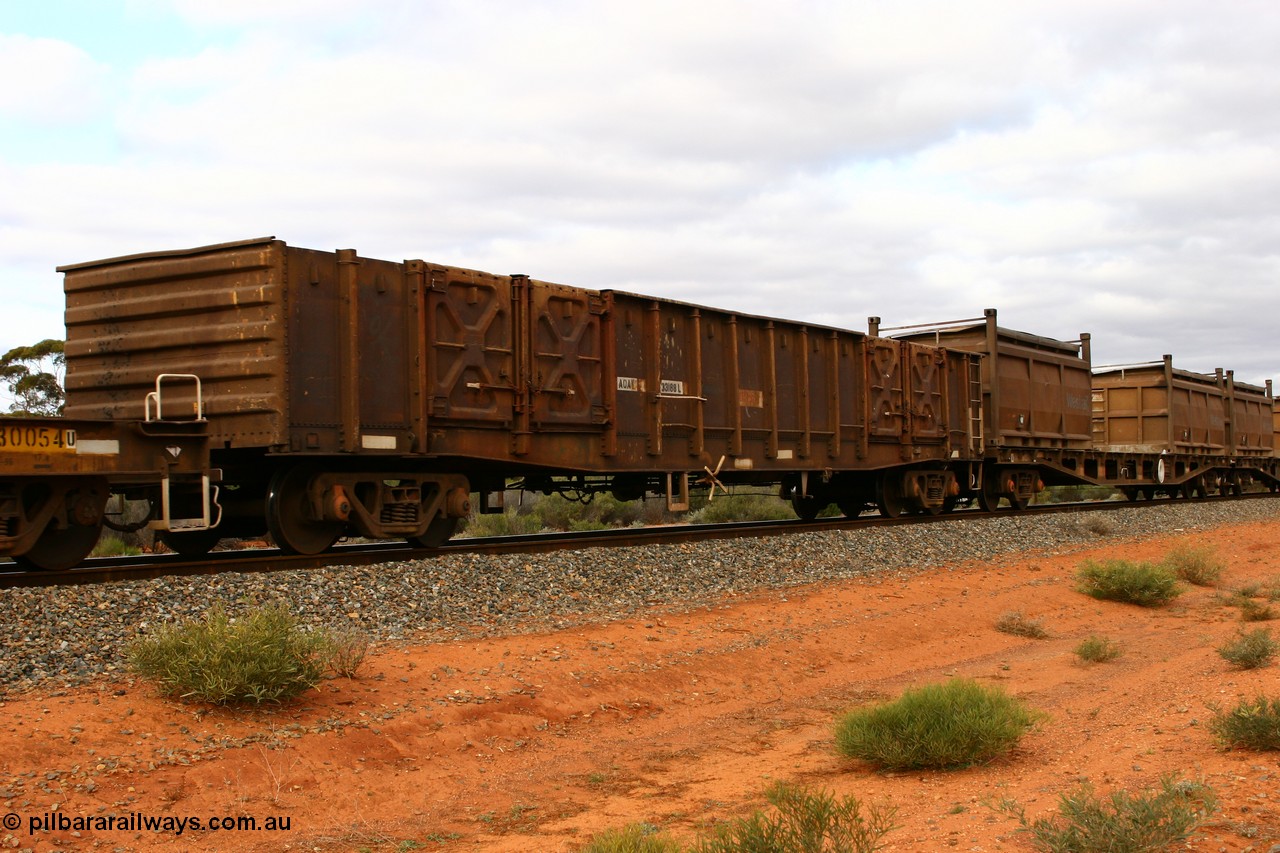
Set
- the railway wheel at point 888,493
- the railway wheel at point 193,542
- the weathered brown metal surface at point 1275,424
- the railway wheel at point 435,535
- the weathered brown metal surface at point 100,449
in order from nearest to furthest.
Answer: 1. the weathered brown metal surface at point 100,449
2. the railway wheel at point 193,542
3. the railway wheel at point 435,535
4. the railway wheel at point 888,493
5. the weathered brown metal surface at point 1275,424

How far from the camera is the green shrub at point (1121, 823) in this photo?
14.2ft

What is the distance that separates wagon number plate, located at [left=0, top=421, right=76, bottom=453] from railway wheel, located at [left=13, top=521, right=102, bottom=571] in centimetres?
100

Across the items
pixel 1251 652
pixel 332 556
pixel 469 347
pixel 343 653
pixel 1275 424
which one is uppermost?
pixel 469 347

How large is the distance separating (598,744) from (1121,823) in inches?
158

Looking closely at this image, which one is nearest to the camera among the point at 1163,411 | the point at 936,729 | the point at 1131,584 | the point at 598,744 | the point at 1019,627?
the point at 936,729

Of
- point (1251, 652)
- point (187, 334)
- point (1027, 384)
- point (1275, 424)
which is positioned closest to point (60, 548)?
point (187, 334)

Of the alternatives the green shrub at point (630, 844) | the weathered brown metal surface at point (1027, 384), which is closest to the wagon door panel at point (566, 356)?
the green shrub at point (630, 844)

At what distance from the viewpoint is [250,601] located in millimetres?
8602

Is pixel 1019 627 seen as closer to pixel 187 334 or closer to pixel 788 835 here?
pixel 788 835

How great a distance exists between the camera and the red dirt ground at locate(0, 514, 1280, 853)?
565 cm

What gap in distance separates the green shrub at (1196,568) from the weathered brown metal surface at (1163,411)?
12.3m

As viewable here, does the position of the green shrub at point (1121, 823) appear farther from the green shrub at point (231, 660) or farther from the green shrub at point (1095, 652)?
the green shrub at point (1095, 652)

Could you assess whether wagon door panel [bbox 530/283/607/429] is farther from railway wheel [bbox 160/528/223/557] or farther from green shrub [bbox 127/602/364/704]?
green shrub [bbox 127/602/364/704]

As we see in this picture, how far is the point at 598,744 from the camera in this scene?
7629 millimetres
